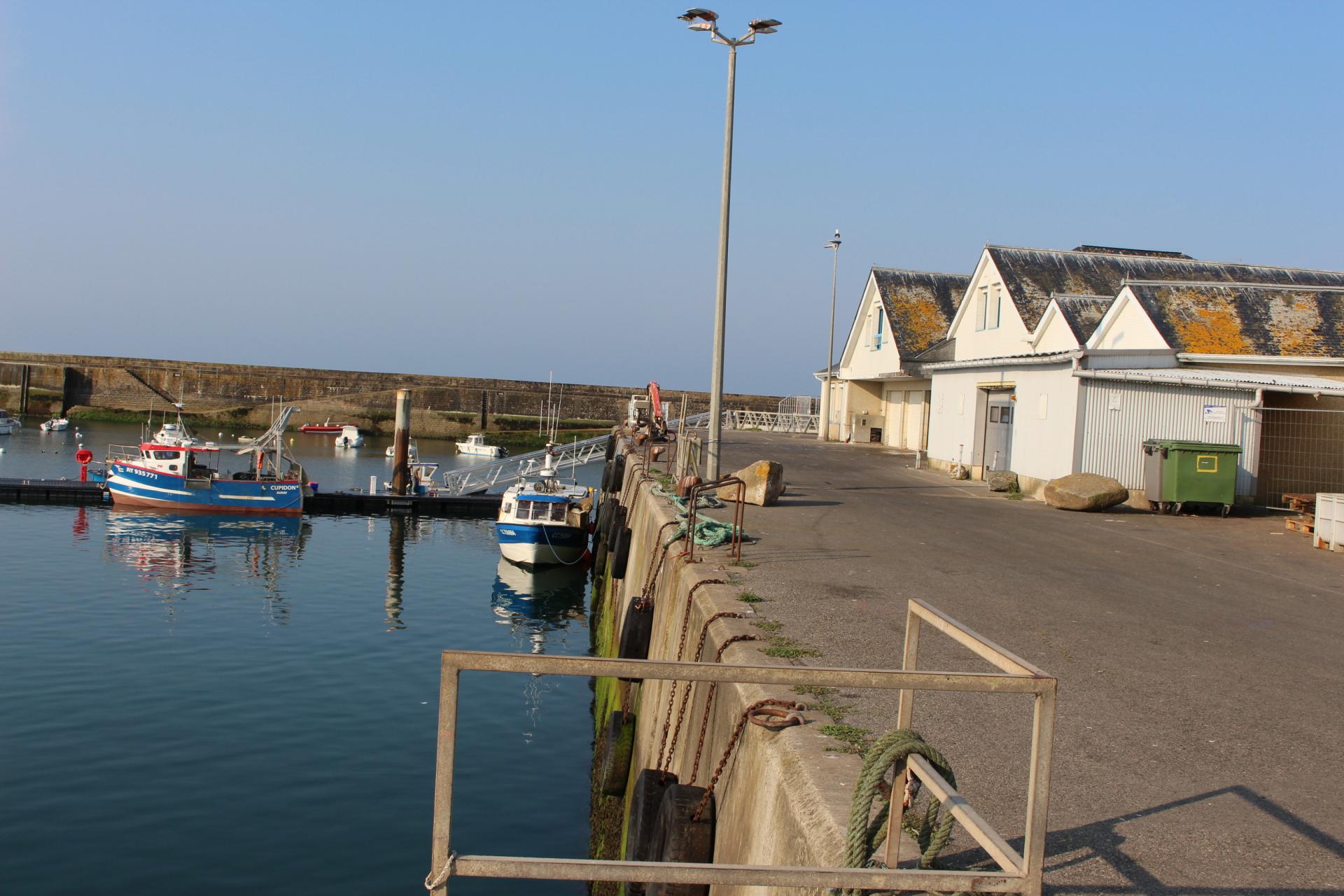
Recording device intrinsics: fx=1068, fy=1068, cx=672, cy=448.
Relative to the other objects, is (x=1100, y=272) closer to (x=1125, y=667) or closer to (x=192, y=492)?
(x=1125, y=667)

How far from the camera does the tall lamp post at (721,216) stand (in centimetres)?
1800

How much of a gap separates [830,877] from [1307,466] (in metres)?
20.6

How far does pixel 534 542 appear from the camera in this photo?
30.4 m

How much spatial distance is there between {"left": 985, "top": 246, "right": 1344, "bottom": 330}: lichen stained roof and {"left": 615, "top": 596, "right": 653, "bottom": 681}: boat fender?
2108cm

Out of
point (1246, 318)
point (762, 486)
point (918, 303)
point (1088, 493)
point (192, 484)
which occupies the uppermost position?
point (918, 303)

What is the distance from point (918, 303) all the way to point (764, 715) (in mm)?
35485

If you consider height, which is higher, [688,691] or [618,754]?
[688,691]

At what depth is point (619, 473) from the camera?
28.2m

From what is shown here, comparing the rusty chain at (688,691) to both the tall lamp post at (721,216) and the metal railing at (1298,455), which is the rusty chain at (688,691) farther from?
the metal railing at (1298,455)

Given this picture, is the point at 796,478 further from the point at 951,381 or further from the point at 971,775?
the point at 971,775

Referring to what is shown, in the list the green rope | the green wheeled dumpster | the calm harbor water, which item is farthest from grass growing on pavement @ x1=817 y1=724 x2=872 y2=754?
the green wheeled dumpster

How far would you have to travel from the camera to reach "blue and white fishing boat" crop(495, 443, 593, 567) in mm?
30531

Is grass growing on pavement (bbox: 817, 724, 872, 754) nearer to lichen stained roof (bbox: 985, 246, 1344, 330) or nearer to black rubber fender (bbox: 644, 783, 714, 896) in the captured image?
black rubber fender (bbox: 644, 783, 714, 896)

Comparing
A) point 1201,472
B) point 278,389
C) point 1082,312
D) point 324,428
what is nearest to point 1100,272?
point 1082,312
